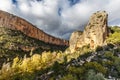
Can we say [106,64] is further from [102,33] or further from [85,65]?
[102,33]

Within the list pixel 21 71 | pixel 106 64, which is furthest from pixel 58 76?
pixel 21 71

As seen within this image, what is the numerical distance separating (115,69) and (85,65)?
1176 cm

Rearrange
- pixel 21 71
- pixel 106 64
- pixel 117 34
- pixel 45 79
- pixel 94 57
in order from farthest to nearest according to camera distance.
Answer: pixel 117 34
pixel 21 71
pixel 94 57
pixel 106 64
pixel 45 79

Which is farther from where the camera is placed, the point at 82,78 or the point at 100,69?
the point at 100,69

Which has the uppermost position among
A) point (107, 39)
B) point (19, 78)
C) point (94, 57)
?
point (107, 39)

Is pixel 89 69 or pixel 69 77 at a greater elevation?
pixel 89 69

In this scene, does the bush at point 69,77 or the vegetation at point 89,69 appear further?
the vegetation at point 89,69

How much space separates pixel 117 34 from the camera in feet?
605

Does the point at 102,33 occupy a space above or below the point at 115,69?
above

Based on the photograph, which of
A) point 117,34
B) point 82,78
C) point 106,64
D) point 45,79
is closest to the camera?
point 82,78

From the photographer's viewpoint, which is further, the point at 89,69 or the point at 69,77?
the point at 89,69

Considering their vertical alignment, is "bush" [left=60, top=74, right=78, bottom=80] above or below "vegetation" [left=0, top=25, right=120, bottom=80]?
below

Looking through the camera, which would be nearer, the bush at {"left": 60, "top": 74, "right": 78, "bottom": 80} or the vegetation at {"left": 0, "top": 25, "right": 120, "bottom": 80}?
the bush at {"left": 60, "top": 74, "right": 78, "bottom": 80}

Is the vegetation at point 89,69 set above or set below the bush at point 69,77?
above
